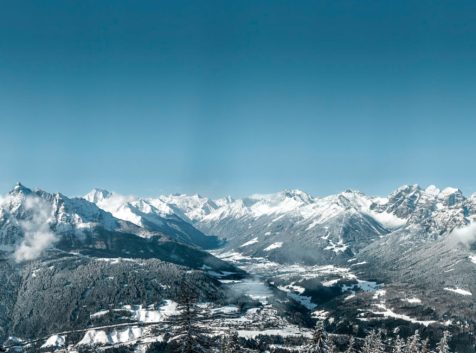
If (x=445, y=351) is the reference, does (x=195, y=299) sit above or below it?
above

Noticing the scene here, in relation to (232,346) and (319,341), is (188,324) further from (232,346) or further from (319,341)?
(232,346)

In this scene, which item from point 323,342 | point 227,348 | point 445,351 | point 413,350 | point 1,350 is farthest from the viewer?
point 413,350

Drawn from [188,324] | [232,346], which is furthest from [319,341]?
[188,324]

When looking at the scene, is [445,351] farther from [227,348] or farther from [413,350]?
[227,348]

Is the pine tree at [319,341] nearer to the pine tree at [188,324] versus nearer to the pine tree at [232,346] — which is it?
the pine tree at [232,346]

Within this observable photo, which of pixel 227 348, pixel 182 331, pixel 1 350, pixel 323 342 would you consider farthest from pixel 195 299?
pixel 227 348

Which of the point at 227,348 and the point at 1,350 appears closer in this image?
the point at 1,350

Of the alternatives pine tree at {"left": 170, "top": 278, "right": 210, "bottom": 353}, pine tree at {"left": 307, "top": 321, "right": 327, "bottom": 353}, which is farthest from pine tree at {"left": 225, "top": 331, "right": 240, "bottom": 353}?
pine tree at {"left": 170, "top": 278, "right": 210, "bottom": 353}

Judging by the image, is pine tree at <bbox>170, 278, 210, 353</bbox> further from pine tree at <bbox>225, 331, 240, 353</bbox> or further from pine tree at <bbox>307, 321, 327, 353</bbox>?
pine tree at <bbox>225, 331, 240, 353</bbox>
